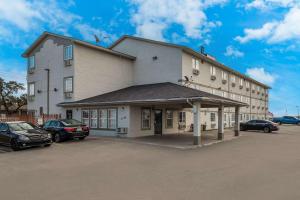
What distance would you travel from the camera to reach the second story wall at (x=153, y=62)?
76.3 feet

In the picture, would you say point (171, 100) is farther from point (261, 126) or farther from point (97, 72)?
point (261, 126)

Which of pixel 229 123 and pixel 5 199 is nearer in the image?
pixel 5 199

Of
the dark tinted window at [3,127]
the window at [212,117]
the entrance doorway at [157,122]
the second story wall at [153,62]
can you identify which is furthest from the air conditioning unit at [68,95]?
the window at [212,117]

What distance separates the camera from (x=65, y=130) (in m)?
16.2

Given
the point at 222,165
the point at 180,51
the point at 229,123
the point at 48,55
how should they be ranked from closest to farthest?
the point at 222,165 < the point at 180,51 < the point at 48,55 < the point at 229,123

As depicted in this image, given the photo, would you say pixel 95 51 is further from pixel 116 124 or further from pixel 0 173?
pixel 0 173

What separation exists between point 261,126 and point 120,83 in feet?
52.2

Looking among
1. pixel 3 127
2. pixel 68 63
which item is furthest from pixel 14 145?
pixel 68 63

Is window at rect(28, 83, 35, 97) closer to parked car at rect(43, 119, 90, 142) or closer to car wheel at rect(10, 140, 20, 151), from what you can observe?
parked car at rect(43, 119, 90, 142)

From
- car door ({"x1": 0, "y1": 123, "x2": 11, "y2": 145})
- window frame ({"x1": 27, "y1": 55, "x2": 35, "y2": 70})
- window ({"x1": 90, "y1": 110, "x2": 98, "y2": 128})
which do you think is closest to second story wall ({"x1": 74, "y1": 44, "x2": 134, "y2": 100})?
window ({"x1": 90, "y1": 110, "x2": 98, "y2": 128})

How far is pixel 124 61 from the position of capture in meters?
26.2

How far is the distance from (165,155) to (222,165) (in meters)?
2.91

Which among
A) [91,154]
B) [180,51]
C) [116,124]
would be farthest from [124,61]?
[91,154]

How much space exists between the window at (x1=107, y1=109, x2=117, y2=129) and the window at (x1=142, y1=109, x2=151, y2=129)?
2180 millimetres
